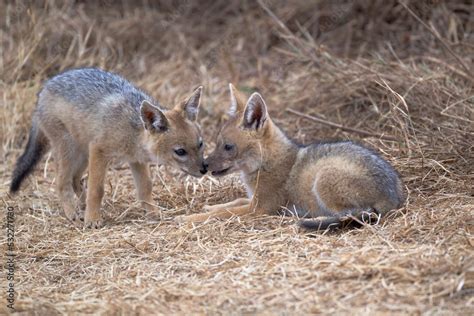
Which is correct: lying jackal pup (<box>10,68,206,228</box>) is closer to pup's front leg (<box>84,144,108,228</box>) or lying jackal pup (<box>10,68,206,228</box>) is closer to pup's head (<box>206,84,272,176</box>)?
pup's front leg (<box>84,144,108,228</box>)

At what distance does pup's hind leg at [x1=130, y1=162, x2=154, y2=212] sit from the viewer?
738 centimetres

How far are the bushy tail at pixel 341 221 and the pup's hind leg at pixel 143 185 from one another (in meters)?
A: 1.88

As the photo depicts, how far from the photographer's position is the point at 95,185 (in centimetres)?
712

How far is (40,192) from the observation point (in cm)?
821

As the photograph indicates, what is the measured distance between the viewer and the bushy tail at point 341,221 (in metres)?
6.01

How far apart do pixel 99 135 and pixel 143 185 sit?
0.65 meters

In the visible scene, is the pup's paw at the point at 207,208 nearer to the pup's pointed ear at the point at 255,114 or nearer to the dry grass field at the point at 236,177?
the dry grass field at the point at 236,177

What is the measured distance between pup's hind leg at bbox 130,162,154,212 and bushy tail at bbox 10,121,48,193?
1098 millimetres

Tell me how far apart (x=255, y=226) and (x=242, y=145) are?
0.82 metres

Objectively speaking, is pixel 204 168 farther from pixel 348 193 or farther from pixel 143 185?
pixel 348 193

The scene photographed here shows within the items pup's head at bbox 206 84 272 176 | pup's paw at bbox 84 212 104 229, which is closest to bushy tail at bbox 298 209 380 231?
pup's head at bbox 206 84 272 176

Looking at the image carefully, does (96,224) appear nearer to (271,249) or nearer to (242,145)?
(242,145)

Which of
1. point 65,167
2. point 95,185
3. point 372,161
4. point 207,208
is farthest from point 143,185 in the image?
point 372,161

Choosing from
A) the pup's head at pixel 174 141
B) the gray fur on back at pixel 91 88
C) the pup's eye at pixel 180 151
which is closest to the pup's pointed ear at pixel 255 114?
the pup's head at pixel 174 141
